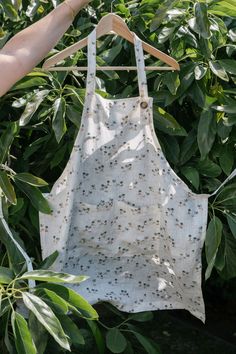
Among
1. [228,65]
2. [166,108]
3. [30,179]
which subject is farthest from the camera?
[166,108]

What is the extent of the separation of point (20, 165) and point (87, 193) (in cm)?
35

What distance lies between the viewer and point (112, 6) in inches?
84.5

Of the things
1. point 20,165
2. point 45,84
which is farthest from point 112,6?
point 20,165

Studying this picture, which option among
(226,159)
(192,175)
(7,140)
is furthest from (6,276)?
(226,159)

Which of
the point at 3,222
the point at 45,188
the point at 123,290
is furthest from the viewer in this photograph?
the point at 45,188

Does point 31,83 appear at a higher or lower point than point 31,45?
lower

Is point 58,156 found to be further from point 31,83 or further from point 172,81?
point 172,81

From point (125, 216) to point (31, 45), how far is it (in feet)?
1.65

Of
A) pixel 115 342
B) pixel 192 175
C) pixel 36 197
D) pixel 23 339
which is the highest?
pixel 36 197

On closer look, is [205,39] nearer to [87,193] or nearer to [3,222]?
[87,193]

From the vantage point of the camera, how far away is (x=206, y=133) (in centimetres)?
188

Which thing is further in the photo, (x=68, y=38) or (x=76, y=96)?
(x=68, y=38)

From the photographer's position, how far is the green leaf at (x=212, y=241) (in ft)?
5.69

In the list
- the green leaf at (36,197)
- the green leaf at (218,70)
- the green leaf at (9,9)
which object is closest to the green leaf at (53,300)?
the green leaf at (36,197)
